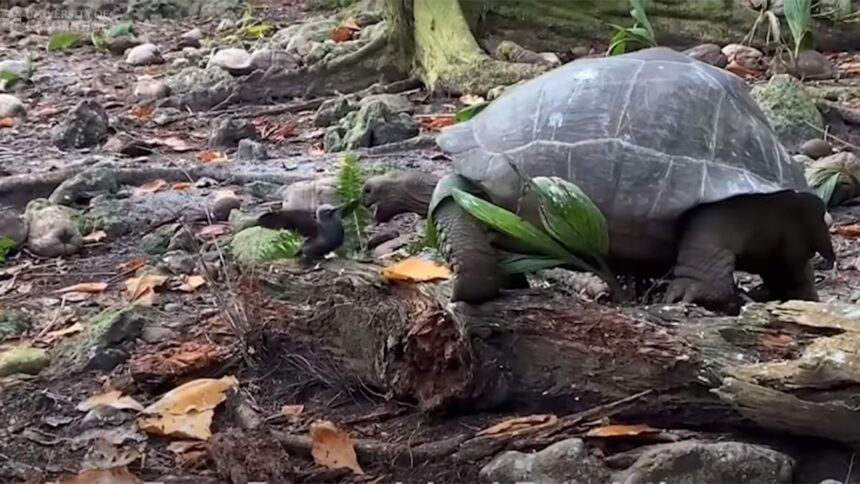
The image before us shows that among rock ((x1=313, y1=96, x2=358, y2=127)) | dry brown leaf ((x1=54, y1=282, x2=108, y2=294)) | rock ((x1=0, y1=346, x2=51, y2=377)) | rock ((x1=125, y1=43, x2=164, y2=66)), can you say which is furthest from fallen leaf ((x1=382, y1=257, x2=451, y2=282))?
rock ((x1=125, y1=43, x2=164, y2=66))

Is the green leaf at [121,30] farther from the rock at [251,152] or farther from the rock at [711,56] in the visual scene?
the rock at [711,56]

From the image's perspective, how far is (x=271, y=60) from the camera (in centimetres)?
889

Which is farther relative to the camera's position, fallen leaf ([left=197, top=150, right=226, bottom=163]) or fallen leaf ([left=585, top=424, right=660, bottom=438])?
fallen leaf ([left=197, top=150, right=226, bottom=163])

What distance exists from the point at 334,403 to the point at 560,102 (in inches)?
39.6

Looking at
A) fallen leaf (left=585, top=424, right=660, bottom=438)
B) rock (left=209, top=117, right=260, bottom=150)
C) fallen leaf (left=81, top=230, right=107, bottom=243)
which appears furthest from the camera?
rock (left=209, top=117, right=260, bottom=150)

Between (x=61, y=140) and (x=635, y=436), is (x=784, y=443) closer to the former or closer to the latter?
(x=635, y=436)

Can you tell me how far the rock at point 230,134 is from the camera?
702 cm

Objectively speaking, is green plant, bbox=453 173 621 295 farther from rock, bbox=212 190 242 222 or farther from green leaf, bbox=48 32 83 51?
green leaf, bbox=48 32 83 51

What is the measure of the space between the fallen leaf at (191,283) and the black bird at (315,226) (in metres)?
0.92

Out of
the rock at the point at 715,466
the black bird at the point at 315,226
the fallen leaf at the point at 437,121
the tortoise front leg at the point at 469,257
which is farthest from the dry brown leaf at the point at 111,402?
the fallen leaf at the point at 437,121

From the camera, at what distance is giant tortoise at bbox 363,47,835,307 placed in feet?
9.63

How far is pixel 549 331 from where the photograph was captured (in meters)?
2.87

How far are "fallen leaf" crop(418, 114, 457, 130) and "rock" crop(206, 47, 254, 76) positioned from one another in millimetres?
1904

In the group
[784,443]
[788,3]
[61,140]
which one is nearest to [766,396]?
[784,443]
